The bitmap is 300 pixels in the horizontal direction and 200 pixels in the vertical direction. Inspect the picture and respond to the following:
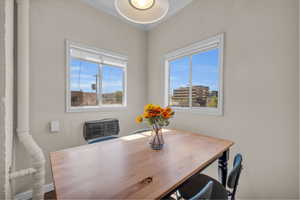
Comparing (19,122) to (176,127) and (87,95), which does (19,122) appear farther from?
(176,127)

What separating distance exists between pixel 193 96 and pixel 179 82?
41 centimetres

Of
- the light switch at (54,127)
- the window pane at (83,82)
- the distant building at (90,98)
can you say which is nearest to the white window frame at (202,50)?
the distant building at (90,98)

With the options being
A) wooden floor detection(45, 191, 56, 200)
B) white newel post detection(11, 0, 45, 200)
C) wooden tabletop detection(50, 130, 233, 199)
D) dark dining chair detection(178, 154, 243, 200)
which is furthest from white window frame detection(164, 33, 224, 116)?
wooden floor detection(45, 191, 56, 200)

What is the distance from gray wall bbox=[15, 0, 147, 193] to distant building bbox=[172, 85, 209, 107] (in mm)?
1285

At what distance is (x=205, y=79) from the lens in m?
2.01

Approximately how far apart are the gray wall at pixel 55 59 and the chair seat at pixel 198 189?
64.6 inches

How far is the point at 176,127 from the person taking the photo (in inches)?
91.3

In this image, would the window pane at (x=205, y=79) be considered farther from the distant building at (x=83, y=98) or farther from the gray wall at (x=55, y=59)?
the distant building at (x=83, y=98)

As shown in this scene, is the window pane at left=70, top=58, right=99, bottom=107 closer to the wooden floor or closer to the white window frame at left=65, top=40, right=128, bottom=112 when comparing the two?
the white window frame at left=65, top=40, right=128, bottom=112

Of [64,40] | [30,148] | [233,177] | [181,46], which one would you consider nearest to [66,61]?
[64,40]

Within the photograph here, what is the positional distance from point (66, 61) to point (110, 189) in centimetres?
185

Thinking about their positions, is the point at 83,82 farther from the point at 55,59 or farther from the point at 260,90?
the point at 260,90

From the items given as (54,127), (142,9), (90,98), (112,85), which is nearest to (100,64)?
(112,85)

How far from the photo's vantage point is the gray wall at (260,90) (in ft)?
4.11
